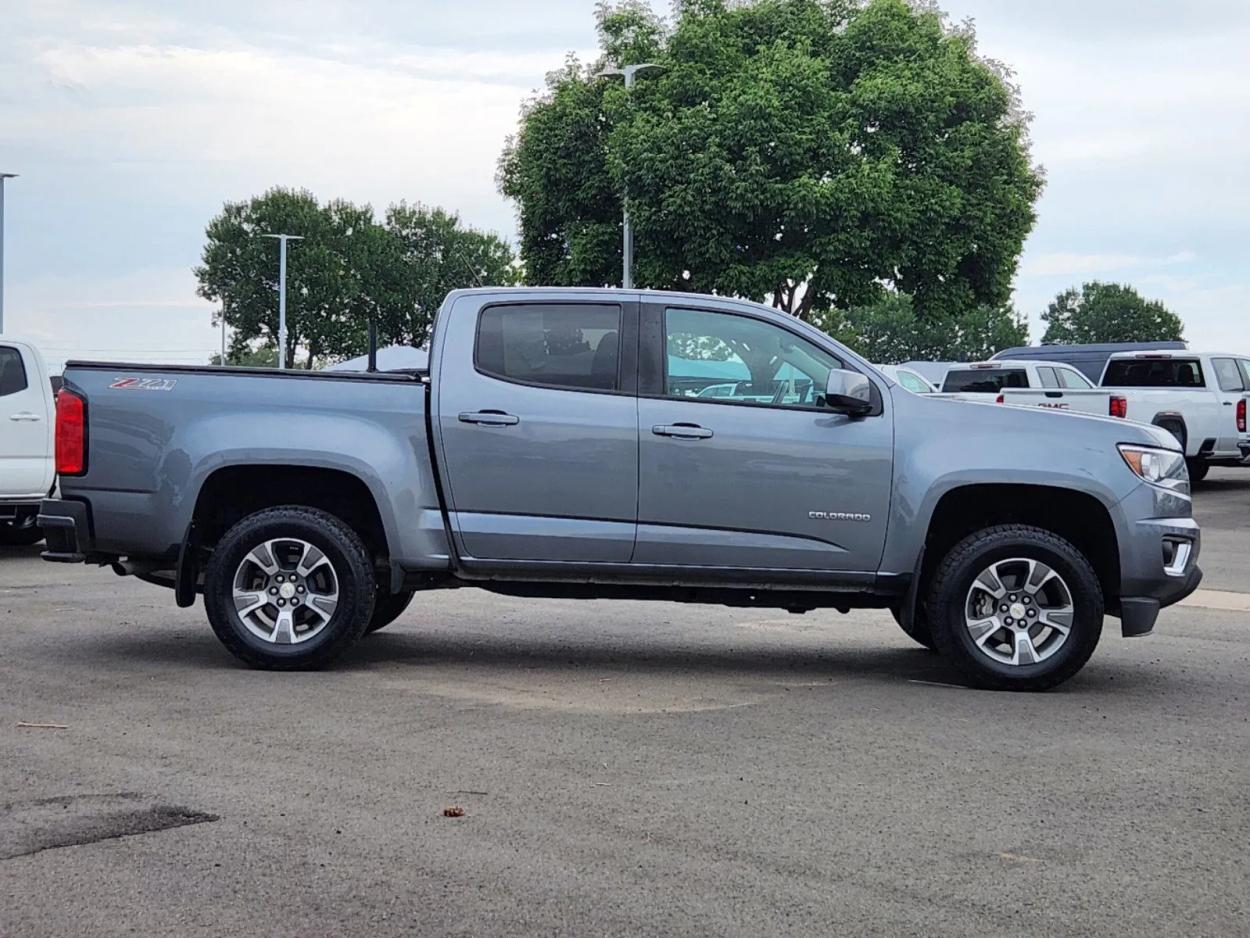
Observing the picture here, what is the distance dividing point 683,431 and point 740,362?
19.9 inches

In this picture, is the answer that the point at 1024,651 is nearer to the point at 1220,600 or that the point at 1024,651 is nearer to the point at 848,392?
the point at 848,392

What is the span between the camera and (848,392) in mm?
7910

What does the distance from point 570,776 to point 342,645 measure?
255 centimetres

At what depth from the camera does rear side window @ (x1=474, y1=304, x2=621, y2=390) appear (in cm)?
820

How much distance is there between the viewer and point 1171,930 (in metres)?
4.27

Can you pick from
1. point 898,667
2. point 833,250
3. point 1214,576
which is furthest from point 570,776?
point 833,250

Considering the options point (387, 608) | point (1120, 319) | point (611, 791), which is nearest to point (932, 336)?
point (1120, 319)

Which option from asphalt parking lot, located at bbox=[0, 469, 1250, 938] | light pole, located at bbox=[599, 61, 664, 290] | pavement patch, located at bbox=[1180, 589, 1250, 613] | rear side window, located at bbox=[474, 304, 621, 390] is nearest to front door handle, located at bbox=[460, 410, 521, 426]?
rear side window, located at bbox=[474, 304, 621, 390]

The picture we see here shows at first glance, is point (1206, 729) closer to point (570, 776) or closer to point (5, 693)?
point (570, 776)

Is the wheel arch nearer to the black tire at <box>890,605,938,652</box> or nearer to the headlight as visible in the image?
the black tire at <box>890,605,938,652</box>

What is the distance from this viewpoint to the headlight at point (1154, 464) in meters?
8.12

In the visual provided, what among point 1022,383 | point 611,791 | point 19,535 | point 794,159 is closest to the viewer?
point 611,791

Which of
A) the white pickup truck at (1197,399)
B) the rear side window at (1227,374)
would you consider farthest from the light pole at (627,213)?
the rear side window at (1227,374)

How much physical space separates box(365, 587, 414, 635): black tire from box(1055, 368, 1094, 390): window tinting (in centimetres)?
2066
